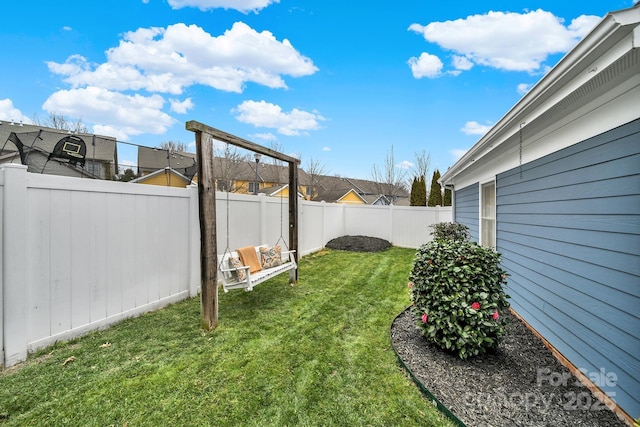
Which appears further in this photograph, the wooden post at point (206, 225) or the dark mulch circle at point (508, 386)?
the wooden post at point (206, 225)

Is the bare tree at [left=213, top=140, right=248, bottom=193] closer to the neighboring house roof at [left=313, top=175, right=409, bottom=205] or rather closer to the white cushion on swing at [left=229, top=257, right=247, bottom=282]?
the neighboring house roof at [left=313, top=175, right=409, bottom=205]

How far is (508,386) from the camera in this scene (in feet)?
7.51

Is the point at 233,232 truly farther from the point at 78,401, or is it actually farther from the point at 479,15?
the point at 479,15

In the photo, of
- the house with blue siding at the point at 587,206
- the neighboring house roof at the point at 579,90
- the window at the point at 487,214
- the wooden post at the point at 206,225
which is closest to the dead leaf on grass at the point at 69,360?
the wooden post at the point at 206,225

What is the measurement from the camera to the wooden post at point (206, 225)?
10.9 ft

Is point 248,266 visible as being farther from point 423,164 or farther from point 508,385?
point 423,164

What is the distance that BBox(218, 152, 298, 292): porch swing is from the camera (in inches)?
152

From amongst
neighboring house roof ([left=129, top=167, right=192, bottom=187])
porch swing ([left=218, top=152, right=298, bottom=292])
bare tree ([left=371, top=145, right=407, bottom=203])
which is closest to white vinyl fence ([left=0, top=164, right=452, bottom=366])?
porch swing ([left=218, top=152, right=298, bottom=292])

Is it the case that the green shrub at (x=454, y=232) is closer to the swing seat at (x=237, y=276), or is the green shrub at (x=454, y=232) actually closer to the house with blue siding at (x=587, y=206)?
the house with blue siding at (x=587, y=206)

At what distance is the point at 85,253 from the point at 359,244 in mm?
7960

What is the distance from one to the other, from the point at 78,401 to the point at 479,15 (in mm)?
8827

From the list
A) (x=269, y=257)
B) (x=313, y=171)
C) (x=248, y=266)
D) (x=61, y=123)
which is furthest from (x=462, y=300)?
(x=313, y=171)

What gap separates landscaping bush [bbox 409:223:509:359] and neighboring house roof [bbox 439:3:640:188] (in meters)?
1.35

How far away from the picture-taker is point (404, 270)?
6.80 metres
